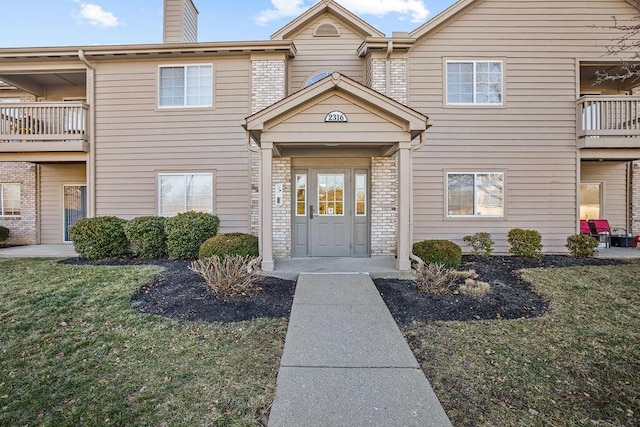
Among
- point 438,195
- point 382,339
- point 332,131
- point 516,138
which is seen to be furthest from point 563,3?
point 382,339

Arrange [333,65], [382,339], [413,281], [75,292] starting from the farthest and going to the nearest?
[333,65] → [413,281] → [75,292] → [382,339]

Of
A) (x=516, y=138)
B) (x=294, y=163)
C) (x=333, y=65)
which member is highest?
(x=333, y=65)

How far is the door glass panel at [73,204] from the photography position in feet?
39.5

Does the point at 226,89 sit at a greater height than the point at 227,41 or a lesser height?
lesser

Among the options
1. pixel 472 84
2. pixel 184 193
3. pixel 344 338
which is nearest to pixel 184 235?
pixel 184 193

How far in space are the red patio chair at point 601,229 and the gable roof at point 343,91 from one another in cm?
820

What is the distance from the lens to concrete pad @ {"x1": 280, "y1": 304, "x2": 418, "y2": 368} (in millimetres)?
3707

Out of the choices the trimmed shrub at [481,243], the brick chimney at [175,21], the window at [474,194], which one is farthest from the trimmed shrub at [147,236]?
the trimmed shrub at [481,243]

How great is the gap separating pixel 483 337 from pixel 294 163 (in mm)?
6495

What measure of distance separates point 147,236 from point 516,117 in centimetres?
1090

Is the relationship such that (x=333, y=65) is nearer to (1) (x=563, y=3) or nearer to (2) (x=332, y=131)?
(2) (x=332, y=131)

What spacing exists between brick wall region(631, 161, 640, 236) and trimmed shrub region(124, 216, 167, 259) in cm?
1488

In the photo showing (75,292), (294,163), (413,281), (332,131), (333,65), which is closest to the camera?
(75,292)

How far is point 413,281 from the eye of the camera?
21.1 feet
